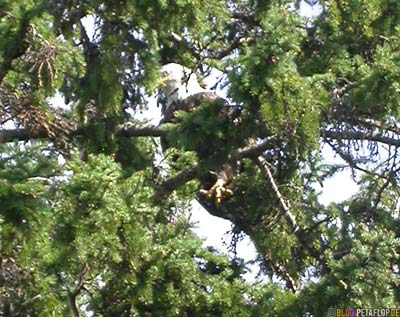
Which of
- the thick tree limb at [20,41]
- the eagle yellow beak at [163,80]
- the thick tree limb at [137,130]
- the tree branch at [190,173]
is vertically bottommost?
the thick tree limb at [20,41]

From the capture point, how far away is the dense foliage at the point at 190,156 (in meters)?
8.13

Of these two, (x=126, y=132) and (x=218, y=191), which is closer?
(x=126, y=132)

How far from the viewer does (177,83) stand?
11195 millimetres

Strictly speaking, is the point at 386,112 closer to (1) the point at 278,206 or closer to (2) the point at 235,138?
(2) the point at 235,138

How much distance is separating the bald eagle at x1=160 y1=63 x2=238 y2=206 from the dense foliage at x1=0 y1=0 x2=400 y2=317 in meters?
0.13

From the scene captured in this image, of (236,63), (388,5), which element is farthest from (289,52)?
(388,5)

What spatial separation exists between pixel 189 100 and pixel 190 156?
849 mm

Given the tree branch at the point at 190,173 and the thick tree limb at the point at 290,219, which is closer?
the tree branch at the point at 190,173

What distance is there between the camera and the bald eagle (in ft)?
34.9

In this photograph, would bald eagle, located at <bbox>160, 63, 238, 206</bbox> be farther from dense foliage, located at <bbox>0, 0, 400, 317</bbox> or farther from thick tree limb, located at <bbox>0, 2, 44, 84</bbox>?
thick tree limb, located at <bbox>0, 2, 44, 84</bbox>

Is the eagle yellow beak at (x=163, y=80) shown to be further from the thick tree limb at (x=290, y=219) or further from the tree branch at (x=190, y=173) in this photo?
the thick tree limb at (x=290, y=219)

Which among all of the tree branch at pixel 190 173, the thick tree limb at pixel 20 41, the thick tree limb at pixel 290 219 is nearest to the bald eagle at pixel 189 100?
the tree branch at pixel 190 173

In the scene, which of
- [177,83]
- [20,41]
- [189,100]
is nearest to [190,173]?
[189,100]

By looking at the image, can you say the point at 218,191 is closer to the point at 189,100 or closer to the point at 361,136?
the point at 189,100
